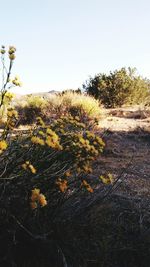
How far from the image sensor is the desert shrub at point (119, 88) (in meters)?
15.6

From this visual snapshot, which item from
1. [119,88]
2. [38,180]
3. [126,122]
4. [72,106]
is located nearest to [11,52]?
[38,180]

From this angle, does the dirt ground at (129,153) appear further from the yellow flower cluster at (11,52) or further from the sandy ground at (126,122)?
the yellow flower cluster at (11,52)

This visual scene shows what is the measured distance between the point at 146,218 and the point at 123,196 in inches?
16.2

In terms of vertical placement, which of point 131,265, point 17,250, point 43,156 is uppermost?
point 43,156

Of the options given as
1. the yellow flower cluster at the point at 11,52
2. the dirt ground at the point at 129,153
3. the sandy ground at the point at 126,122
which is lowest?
the dirt ground at the point at 129,153

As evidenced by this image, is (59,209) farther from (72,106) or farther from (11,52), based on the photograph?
(72,106)

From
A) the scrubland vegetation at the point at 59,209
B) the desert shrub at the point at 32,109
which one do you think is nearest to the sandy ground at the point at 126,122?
the desert shrub at the point at 32,109

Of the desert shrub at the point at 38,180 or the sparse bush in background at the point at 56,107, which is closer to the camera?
the desert shrub at the point at 38,180

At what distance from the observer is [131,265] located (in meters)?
3.04

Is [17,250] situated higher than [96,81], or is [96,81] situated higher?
[96,81]

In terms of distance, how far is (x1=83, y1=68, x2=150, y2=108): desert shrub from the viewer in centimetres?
1562

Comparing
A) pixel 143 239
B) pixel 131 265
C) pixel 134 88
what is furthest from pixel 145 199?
pixel 134 88

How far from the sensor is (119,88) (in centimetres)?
1577

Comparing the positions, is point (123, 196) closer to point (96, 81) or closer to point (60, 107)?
point (60, 107)
